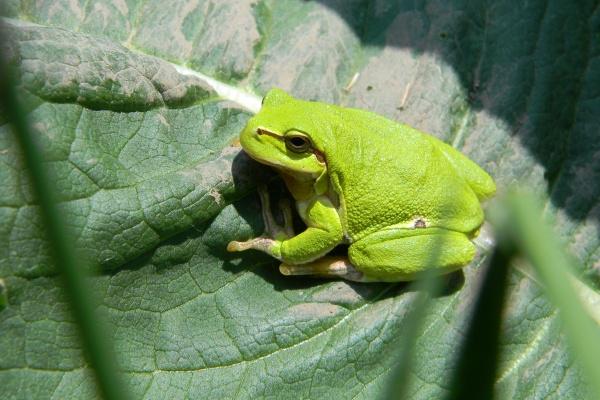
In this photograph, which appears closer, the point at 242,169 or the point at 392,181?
the point at 242,169

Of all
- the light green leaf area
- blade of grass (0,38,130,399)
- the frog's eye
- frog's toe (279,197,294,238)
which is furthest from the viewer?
frog's toe (279,197,294,238)

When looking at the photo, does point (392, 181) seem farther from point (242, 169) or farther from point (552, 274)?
point (552, 274)

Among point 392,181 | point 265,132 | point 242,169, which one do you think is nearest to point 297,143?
point 265,132

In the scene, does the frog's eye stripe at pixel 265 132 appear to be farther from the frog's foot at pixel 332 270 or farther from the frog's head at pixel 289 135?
the frog's foot at pixel 332 270

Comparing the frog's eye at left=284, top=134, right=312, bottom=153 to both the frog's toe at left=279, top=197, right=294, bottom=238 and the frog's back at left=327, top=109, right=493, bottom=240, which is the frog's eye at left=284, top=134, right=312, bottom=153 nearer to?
the frog's back at left=327, top=109, right=493, bottom=240

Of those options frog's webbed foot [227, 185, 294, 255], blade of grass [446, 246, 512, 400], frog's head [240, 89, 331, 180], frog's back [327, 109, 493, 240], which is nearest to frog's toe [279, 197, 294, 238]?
frog's webbed foot [227, 185, 294, 255]

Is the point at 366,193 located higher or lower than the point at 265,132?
lower

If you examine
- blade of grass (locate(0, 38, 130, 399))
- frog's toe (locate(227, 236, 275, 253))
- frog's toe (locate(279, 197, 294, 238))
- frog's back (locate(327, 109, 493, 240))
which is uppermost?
blade of grass (locate(0, 38, 130, 399))
